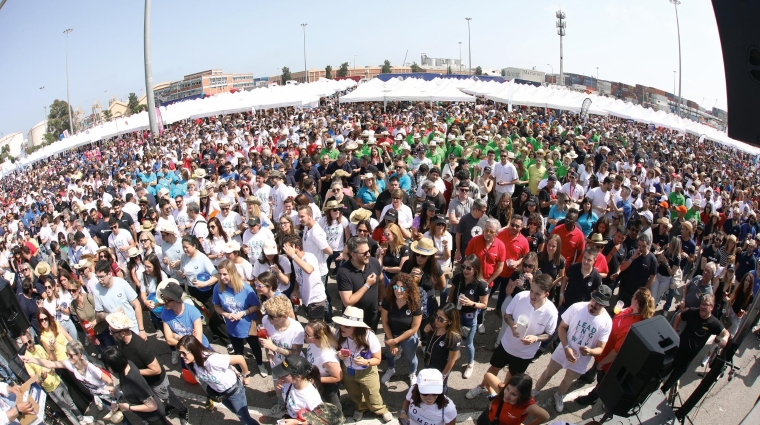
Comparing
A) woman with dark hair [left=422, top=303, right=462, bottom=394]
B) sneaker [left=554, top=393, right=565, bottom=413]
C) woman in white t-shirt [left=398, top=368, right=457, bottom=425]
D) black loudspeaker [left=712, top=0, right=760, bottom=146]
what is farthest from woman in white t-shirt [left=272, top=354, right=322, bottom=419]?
black loudspeaker [left=712, top=0, right=760, bottom=146]

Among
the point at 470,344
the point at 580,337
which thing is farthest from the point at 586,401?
the point at 470,344

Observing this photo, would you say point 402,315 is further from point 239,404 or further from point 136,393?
point 136,393

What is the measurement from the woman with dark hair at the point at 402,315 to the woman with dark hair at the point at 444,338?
0.20 metres

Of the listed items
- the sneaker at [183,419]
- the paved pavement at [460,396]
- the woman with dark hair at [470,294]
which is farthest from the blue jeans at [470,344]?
the sneaker at [183,419]

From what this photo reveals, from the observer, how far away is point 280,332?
4.00 meters

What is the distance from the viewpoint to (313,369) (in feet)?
12.1

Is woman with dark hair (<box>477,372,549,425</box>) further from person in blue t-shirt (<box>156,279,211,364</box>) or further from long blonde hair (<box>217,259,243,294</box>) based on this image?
person in blue t-shirt (<box>156,279,211,364</box>)

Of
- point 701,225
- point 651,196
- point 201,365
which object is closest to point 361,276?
point 201,365

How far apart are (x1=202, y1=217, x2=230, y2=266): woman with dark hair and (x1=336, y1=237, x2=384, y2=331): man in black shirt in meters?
1.95

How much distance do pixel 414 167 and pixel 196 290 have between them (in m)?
5.01

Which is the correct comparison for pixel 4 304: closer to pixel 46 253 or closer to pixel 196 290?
pixel 196 290

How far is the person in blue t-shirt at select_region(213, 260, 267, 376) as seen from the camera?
4590 mm

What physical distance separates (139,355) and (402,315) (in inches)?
90.8

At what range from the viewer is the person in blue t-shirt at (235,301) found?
4.59 meters
